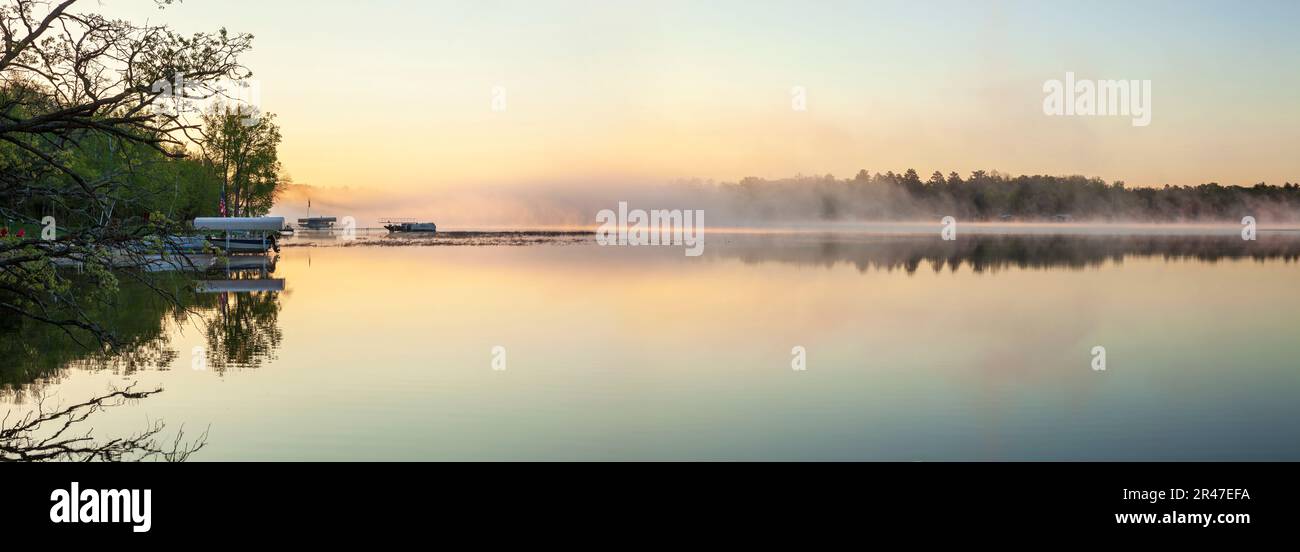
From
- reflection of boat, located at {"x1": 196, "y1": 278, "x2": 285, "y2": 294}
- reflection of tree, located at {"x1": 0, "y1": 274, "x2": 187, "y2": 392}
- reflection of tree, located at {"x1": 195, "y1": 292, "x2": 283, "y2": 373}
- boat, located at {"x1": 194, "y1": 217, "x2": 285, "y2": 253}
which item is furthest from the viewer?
boat, located at {"x1": 194, "y1": 217, "x2": 285, "y2": 253}

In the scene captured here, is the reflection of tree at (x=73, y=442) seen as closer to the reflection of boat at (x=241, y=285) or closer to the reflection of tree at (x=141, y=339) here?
the reflection of tree at (x=141, y=339)

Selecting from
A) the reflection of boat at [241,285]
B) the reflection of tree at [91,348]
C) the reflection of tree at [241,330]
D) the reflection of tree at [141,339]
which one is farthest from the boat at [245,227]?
the reflection of tree at [91,348]

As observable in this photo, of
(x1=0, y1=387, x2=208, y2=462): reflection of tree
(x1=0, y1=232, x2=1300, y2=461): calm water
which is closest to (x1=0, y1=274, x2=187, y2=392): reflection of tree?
(x1=0, y1=232, x2=1300, y2=461): calm water

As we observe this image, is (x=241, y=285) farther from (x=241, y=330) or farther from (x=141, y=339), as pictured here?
(x=141, y=339)

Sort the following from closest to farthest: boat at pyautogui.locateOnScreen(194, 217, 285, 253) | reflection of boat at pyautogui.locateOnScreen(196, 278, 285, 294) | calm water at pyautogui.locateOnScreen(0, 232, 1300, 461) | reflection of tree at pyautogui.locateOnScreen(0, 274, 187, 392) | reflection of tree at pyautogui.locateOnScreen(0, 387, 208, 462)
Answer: reflection of tree at pyautogui.locateOnScreen(0, 387, 208, 462) < calm water at pyautogui.locateOnScreen(0, 232, 1300, 461) < reflection of tree at pyautogui.locateOnScreen(0, 274, 187, 392) < reflection of boat at pyautogui.locateOnScreen(196, 278, 285, 294) < boat at pyautogui.locateOnScreen(194, 217, 285, 253)

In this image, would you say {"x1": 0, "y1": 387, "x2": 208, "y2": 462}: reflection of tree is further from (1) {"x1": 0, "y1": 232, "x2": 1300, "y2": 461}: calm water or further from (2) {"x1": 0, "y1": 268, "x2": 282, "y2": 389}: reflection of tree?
(2) {"x1": 0, "y1": 268, "x2": 282, "y2": 389}: reflection of tree

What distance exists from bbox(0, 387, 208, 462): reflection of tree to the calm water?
0.47m

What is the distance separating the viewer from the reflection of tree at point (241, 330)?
27828 mm

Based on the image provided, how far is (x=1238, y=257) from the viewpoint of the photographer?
96.4m

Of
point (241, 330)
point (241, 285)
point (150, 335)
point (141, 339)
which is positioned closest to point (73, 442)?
point (141, 339)

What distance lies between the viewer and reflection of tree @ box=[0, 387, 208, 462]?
1667cm
